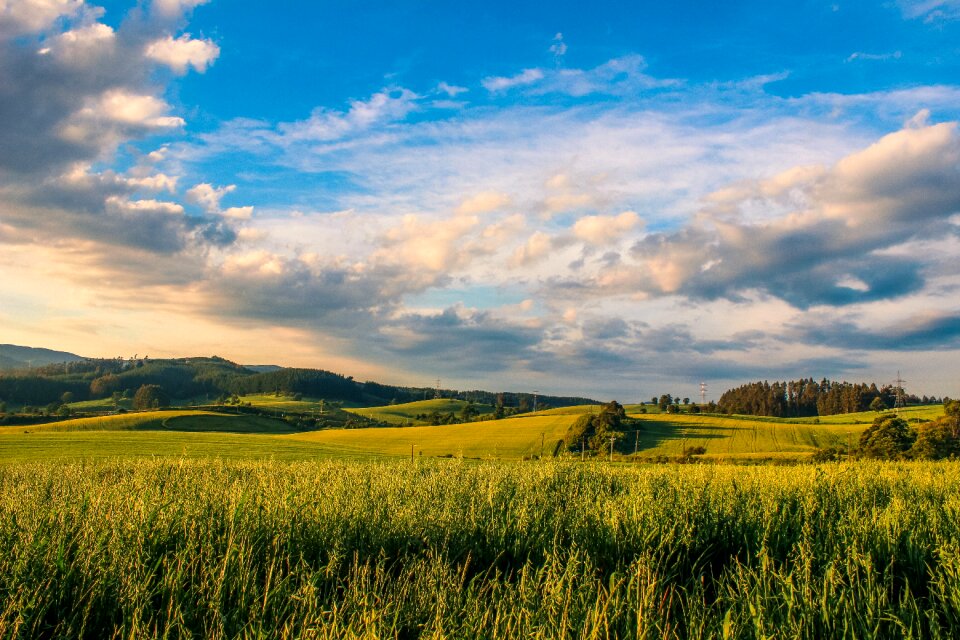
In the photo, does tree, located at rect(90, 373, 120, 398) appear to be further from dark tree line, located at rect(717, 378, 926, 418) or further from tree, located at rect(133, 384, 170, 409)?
dark tree line, located at rect(717, 378, 926, 418)

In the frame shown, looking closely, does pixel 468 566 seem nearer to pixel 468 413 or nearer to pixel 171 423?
pixel 171 423

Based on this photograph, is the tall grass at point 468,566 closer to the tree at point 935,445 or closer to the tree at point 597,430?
the tree at point 935,445

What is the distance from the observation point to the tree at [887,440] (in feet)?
240

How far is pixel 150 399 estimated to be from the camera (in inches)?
6403

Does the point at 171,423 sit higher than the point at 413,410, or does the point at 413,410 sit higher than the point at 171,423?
the point at 413,410

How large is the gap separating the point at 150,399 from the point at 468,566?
179699 millimetres

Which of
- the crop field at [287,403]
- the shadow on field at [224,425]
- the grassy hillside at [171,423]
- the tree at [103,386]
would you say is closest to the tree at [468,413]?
the shadow on field at [224,425]

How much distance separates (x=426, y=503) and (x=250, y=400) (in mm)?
183134

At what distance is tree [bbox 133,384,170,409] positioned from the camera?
158750 millimetres

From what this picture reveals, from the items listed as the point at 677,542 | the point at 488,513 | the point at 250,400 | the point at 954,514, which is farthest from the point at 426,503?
the point at 250,400

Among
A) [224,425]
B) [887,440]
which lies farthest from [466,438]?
[887,440]

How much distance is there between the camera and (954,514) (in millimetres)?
9727

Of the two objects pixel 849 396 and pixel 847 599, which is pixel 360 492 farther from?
pixel 849 396

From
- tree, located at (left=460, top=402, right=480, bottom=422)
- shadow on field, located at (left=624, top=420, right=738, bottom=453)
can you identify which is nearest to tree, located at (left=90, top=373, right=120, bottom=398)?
tree, located at (left=460, top=402, right=480, bottom=422)
